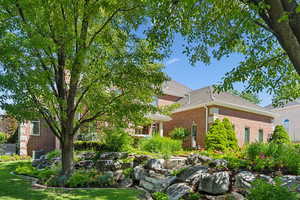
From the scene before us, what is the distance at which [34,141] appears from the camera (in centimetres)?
2050

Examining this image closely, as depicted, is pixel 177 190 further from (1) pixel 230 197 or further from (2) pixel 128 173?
(2) pixel 128 173

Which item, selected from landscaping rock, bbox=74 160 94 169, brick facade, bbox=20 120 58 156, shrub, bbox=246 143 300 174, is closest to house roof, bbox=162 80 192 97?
brick facade, bbox=20 120 58 156

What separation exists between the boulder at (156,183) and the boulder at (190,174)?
291 mm

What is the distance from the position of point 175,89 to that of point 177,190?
19947 mm

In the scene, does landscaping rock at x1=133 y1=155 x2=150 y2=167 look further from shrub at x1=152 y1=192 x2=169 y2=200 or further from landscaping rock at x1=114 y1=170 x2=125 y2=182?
shrub at x1=152 y1=192 x2=169 y2=200

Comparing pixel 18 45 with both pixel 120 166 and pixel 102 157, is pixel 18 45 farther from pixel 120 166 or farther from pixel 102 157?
pixel 102 157

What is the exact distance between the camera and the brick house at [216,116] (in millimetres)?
20516

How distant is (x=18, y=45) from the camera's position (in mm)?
6793

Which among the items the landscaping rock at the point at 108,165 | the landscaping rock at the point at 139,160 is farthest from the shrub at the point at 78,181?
the landscaping rock at the point at 139,160

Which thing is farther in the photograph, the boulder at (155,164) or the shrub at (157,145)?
the shrub at (157,145)

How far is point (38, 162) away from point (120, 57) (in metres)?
8.98

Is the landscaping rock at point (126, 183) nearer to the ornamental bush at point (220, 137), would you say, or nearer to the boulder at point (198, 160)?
the boulder at point (198, 160)

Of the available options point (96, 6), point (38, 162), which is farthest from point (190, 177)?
point (38, 162)

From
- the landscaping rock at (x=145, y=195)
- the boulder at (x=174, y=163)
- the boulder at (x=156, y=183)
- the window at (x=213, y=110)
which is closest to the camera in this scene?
the landscaping rock at (x=145, y=195)
